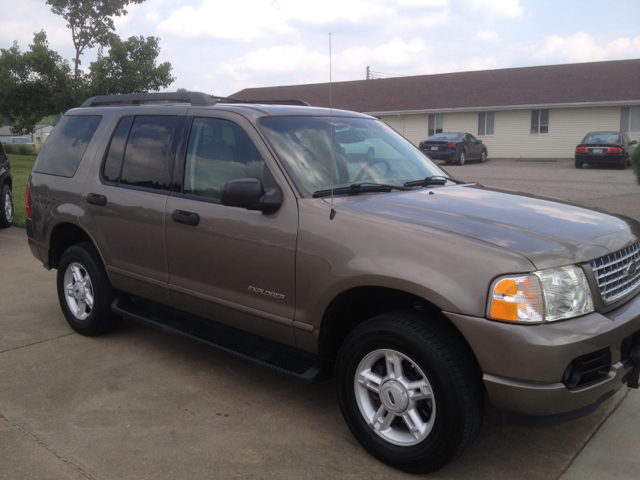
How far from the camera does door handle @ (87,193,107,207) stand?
4801 millimetres

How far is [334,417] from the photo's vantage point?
3891 millimetres

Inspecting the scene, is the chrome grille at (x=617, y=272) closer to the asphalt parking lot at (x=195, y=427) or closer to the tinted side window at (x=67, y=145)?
the asphalt parking lot at (x=195, y=427)

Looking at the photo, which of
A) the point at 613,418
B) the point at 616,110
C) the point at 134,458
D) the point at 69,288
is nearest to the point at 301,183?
the point at 134,458

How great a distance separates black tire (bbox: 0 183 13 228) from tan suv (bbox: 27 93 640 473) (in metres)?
5.61

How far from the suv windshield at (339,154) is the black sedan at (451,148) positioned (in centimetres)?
2297

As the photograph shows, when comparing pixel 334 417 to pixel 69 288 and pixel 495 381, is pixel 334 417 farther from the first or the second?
pixel 69 288

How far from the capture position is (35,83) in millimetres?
29812

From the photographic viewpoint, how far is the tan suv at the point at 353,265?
2.87 meters

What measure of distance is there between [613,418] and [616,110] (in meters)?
31.3

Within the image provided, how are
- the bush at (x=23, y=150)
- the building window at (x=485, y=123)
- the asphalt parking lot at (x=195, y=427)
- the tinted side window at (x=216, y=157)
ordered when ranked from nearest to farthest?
the asphalt parking lot at (x=195, y=427), the tinted side window at (x=216, y=157), the building window at (x=485, y=123), the bush at (x=23, y=150)

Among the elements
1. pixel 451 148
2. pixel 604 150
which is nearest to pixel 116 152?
pixel 451 148

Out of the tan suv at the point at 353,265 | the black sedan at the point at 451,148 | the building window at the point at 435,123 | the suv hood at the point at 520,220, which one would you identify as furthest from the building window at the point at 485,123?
the suv hood at the point at 520,220

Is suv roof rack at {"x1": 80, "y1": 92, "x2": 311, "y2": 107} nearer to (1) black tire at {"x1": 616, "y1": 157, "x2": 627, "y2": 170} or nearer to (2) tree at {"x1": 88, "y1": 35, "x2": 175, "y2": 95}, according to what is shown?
(1) black tire at {"x1": 616, "y1": 157, "x2": 627, "y2": 170}

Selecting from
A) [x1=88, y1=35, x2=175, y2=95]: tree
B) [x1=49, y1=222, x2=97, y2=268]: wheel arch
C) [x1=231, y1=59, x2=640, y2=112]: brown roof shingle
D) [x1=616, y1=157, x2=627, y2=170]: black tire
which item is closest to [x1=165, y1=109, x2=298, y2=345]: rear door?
[x1=49, y1=222, x2=97, y2=268]: wheel arch
